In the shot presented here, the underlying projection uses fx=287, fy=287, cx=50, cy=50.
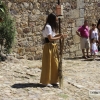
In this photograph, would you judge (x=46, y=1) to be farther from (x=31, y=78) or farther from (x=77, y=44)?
(x=31, y=78)

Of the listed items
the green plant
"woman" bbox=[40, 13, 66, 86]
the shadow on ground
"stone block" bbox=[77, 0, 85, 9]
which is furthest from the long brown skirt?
"stone block" bbox=[77, 0, 85, 9]

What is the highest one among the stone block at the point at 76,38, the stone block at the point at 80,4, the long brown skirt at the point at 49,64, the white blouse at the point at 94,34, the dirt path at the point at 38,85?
the stone block at the point at 80,4

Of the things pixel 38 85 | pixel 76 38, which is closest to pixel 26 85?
pixel 38 85

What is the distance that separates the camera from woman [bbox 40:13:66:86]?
5578mm

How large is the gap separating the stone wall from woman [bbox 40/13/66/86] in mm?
3931

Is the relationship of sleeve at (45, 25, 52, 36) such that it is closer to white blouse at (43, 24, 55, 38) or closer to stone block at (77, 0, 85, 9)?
white blouse at (43, 24, 55, 38)

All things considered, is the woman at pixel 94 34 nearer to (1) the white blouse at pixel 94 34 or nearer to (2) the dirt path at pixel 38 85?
(1) the white blouse at pixel 94 34

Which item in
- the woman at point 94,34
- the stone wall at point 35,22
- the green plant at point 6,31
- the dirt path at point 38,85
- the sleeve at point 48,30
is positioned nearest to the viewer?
the dirt path at point 38,85

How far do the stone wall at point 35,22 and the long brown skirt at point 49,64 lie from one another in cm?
393

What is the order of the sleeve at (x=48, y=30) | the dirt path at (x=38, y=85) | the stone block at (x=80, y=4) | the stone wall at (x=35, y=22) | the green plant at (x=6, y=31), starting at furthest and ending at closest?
the stone block at (x=80, y=4), the stone wall at (x=35, y=22), the green plant at (x=6, y=31), the sleeve at (x=48, y=30), the dirt path at (x=38, y=85)

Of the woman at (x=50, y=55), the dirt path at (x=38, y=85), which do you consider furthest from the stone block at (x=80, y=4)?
the woman at (x=50, y=55)

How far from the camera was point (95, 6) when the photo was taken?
10891 mm

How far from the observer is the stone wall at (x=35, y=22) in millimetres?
9438

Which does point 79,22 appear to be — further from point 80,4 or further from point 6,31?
point 6,31
